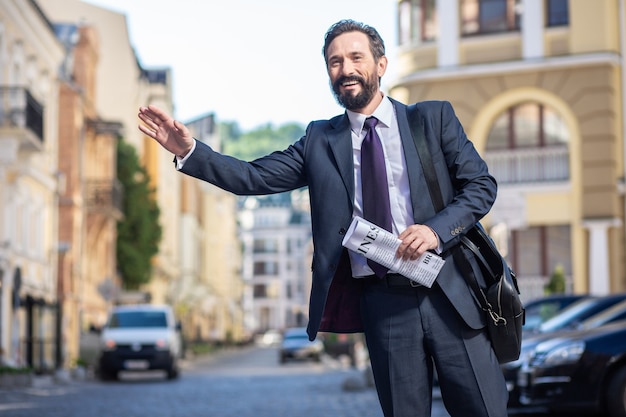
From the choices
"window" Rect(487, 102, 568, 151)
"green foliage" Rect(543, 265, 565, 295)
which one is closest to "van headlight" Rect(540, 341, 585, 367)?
"green foliage" Rect(543, 265, 565, 295)

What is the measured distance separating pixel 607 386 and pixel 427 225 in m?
7.97

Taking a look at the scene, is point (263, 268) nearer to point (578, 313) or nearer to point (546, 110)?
point (546, 110)

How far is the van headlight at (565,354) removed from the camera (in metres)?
12.2

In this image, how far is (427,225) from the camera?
4.57m

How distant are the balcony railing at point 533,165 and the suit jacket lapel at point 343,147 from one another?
2393 cm

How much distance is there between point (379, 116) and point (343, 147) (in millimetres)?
172

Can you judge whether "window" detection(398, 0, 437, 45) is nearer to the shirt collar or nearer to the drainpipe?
the drainpipe

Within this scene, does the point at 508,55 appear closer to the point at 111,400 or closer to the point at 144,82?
the point at 111,400

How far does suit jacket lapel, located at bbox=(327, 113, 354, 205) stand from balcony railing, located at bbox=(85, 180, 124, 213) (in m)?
43.8

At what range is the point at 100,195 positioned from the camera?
48.5 metres

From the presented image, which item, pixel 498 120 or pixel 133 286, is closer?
pixel 498 120

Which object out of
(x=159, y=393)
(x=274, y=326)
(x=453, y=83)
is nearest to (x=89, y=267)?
(x=453, y=83)

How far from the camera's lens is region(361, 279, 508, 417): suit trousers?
15.0ft

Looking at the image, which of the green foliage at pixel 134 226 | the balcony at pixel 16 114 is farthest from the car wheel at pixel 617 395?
the green foliage at pixel 134 226
